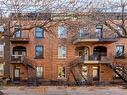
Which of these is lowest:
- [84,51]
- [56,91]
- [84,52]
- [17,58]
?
[56,91]

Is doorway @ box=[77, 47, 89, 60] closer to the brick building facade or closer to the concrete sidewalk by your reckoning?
the brick building facade

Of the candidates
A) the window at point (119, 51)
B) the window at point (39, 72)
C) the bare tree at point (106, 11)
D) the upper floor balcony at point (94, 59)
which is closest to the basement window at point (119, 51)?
the window at point (119, 51)

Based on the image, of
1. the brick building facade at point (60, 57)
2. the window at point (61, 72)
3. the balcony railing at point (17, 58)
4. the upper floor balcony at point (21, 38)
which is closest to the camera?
the upper floor balcony at point (21, 38)

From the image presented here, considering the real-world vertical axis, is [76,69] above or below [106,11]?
below

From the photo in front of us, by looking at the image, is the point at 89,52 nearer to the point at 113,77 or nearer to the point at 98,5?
the point at 113,77

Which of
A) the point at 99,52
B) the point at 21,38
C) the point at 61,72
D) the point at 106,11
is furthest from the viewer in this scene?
the point at 99,52

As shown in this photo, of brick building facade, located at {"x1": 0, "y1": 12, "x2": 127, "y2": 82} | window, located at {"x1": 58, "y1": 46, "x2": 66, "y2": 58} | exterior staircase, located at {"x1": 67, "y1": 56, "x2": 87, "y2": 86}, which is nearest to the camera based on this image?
exterior staircase, located at {"x1": 67, "y1": 56, "x2": 87, "y2": 86}

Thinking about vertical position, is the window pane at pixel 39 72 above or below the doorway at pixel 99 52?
below

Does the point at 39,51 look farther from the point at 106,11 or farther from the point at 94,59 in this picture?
the point at 106,11

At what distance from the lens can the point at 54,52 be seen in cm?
4991

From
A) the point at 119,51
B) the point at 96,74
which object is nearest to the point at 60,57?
the point at 96,74

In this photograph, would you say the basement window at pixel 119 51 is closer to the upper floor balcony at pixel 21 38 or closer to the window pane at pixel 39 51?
the window pane at pixel 39 51

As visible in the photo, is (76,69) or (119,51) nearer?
(76,69)

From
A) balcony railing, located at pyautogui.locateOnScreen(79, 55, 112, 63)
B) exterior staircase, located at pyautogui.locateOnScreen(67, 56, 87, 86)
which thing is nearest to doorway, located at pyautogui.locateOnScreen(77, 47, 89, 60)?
balcony railing, located at pyautogui.locateOnScreen(79, 55, 112, 63)
